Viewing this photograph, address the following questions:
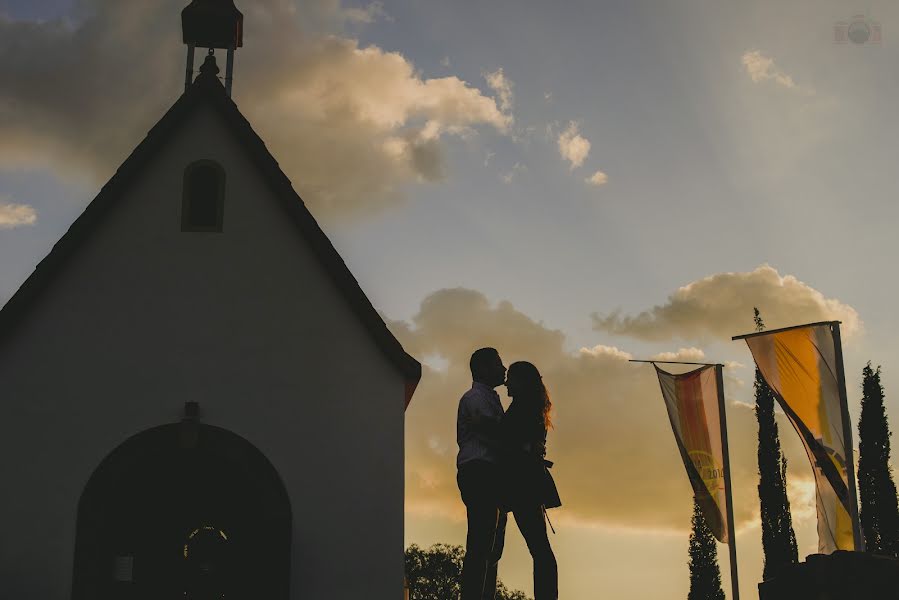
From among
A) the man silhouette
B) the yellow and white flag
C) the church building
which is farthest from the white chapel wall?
the yellow and white flag

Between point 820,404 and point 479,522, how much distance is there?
21.3ft

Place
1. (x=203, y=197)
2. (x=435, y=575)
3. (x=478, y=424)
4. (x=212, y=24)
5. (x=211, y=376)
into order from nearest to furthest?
(x=478, y=424)
(x=211, y=376)
(x=203, y=197)
(x=212, y=24)
(x=435, y=575)

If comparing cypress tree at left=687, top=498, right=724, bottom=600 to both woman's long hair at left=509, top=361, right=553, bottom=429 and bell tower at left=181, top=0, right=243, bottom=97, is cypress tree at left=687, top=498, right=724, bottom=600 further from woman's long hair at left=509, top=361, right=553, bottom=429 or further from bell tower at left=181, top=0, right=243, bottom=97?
woman's long hair at left=509, top=361, right=553, bottom=429

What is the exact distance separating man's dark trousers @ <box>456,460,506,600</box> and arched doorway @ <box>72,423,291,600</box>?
3.95 m

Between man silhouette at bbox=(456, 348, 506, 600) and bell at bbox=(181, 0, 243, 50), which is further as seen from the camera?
bell at bbox=(181, 0, 243, 50)

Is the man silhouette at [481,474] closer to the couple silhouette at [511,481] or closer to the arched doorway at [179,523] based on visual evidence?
the couple silhouette at [511,481]

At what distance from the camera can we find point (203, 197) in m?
14.1

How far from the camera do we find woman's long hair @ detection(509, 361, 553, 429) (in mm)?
9484

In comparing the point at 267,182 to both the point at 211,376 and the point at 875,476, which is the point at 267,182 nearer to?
the point at 211,376

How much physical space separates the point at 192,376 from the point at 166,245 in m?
1.91

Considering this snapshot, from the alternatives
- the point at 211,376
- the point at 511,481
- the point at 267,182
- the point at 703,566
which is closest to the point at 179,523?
the point at 211,376

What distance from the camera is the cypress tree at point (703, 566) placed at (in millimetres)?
53156

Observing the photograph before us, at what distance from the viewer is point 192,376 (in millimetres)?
13305

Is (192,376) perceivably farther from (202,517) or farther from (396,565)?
(396,565)
